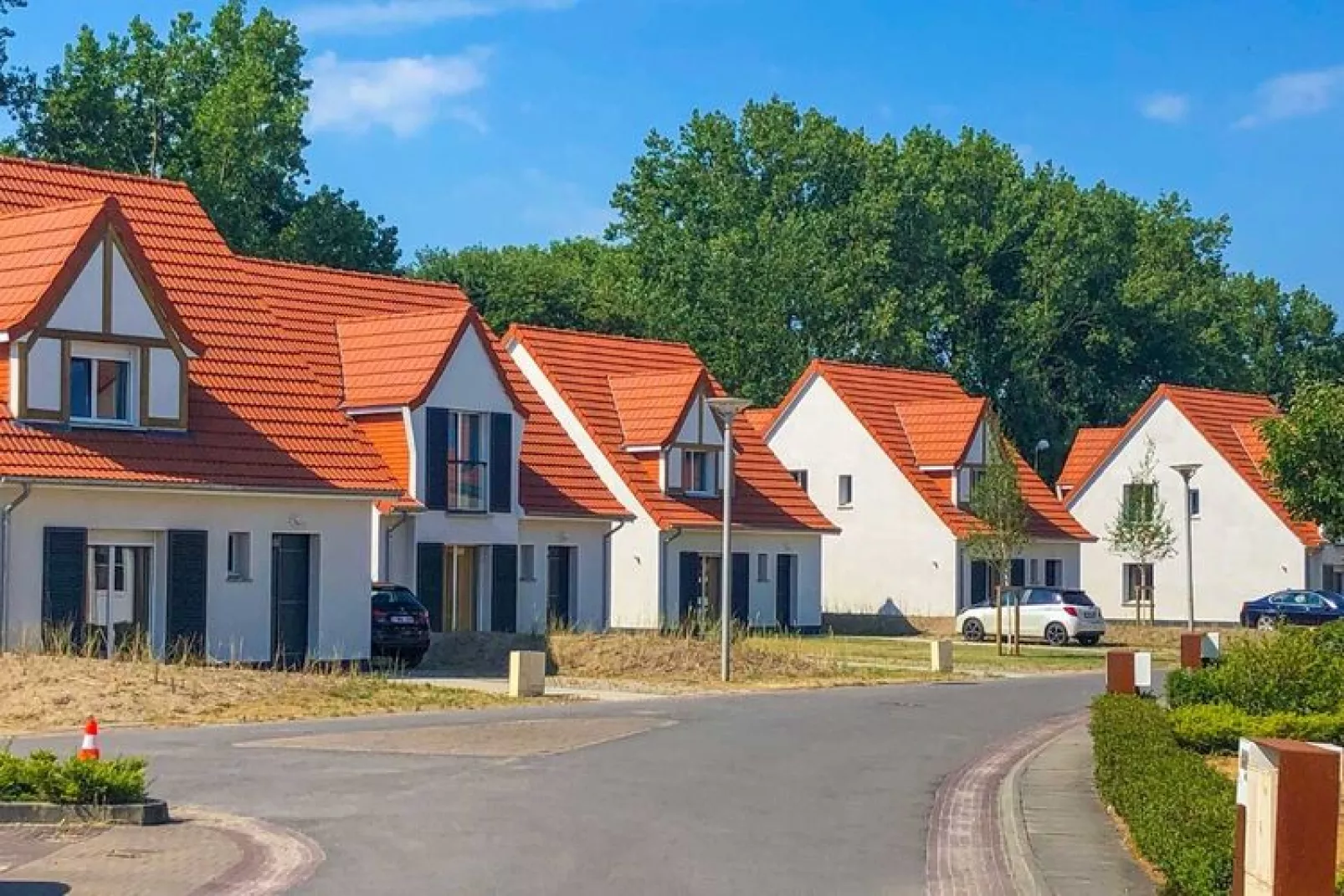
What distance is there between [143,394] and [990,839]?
2172 centimetres

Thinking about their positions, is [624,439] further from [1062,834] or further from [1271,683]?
[1062,834]

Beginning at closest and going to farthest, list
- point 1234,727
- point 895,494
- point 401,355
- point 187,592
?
point 1234,727 → point 187,592 → point 401,355 → point 895,494

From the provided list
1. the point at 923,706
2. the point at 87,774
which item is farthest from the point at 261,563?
the point at 87,774

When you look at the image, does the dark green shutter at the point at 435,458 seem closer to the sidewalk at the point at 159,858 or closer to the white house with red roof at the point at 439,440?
the white house with red roof at the point at 439,440

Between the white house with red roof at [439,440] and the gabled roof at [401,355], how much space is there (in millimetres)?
36

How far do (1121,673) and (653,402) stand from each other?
2972 centimetres

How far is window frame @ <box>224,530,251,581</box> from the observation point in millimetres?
37594

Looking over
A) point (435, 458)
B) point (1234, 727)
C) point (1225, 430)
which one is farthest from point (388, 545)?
point (1225, 430)

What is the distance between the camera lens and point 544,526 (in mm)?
51844

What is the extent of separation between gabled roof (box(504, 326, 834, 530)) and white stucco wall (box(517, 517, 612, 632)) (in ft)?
11.2

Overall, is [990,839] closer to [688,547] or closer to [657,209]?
[688,547]

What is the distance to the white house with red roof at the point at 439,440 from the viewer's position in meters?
45.1

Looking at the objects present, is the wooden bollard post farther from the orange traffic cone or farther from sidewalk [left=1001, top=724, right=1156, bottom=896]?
the orange traffic cone

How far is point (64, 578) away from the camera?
3462 centimetres
